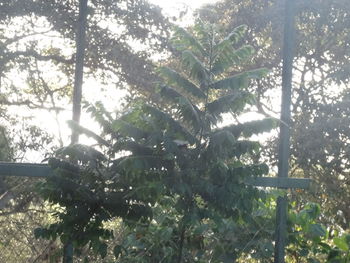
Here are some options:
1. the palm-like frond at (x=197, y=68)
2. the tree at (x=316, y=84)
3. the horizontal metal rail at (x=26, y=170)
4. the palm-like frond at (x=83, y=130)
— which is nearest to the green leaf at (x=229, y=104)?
the palm-like frond at (x=197, y=68)

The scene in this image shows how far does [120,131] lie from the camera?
214 inches

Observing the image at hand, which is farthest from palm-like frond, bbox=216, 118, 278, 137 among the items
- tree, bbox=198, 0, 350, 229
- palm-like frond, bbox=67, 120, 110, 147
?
tree, bbox=198, 0, 350, 229

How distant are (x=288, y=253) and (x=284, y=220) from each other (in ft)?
4.09

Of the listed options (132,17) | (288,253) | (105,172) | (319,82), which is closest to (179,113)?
(105,172)

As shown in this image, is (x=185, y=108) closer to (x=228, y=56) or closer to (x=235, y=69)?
(x=228, y=56)

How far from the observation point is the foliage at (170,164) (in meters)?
5.28

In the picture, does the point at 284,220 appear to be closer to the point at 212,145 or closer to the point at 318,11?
the point at 212,145

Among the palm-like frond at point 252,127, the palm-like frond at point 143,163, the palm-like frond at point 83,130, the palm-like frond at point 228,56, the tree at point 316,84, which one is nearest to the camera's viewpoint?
the palm-like frond at point 143,163

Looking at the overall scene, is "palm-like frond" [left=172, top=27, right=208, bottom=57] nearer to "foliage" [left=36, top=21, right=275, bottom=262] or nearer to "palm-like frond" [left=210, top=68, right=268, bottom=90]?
"foliage" [left=36, top=21, right=275, bottom=262]

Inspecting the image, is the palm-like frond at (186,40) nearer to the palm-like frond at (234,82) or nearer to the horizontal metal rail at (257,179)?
the palm-like frond at (234,82)

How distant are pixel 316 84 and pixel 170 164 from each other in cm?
694

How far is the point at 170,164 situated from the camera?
5410 millimetres

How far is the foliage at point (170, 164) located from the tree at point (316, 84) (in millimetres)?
5221

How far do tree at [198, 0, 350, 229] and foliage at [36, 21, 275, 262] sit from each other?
17.1ft
